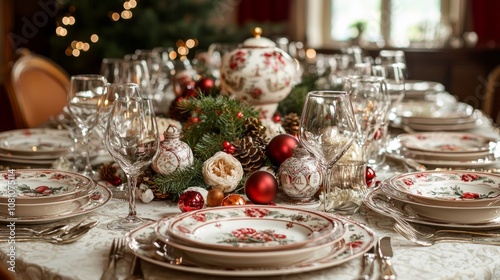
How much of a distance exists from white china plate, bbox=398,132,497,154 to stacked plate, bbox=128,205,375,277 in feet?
2.23

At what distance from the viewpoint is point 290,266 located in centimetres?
89

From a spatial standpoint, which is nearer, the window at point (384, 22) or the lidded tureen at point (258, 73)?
the lidded tureen at point (258, 73)

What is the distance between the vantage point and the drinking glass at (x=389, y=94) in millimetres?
1625

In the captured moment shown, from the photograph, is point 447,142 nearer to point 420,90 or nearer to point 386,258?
point 386,258

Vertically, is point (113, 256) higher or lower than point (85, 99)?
lower

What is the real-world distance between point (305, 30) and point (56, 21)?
1.85m

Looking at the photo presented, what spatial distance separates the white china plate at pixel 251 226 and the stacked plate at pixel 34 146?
2.25 feet

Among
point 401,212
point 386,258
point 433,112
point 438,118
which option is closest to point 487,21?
point 433,112

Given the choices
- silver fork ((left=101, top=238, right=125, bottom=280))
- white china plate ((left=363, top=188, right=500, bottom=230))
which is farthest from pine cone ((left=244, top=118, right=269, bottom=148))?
silver fork ((left=101, top=238, right=125, bottom=280))

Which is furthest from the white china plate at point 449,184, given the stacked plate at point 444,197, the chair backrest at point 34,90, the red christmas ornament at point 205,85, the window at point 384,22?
the window at point 384,22

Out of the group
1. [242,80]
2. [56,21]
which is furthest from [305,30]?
[242,80]

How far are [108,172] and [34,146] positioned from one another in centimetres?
42

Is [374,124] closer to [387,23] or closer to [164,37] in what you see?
[164,37]

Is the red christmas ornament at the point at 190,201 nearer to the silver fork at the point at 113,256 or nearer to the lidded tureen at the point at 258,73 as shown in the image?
the silver fork at the point at 113,256
